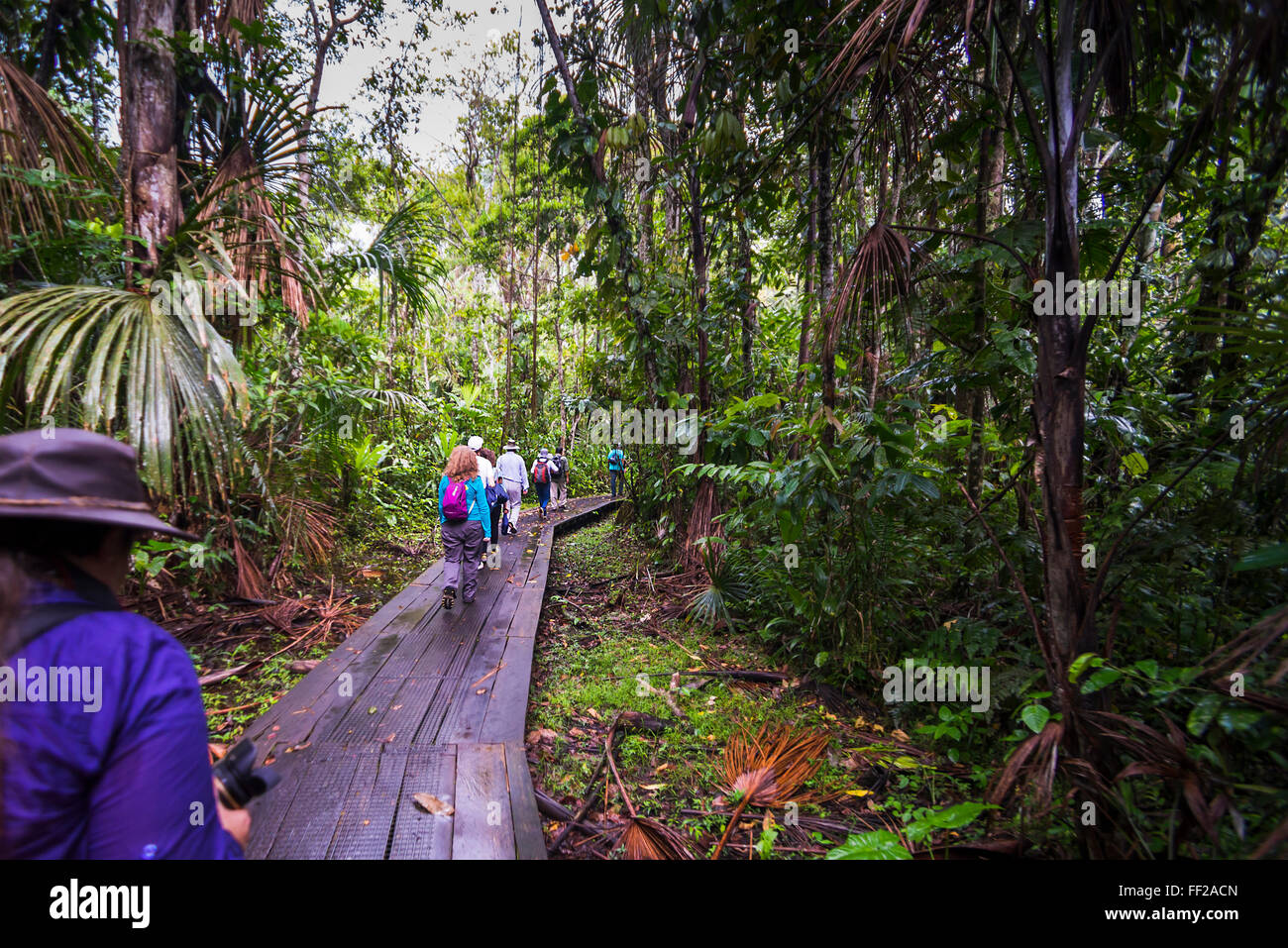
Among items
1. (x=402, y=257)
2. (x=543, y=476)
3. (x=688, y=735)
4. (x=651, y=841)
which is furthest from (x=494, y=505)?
(x=651, y=841)

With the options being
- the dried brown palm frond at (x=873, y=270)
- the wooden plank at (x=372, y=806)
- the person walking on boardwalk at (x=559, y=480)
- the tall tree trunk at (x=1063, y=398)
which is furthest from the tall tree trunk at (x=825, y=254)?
the person walking on boardwalk at (x=559, y=480)

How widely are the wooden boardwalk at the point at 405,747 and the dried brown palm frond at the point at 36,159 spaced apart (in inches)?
125

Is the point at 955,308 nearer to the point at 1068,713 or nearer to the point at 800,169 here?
the point at 800,169

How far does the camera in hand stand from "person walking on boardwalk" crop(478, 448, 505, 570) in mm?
5847

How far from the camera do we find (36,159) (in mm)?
3240

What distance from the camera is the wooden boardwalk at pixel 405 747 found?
7.45 feet

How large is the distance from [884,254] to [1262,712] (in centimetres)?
207

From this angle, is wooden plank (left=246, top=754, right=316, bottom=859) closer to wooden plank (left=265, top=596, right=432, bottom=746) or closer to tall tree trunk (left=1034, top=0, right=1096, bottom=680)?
wooden plank (left=265, top=596, right=432, bottom=746)

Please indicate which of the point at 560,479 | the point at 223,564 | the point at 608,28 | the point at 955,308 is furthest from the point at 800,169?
the point at 560,479

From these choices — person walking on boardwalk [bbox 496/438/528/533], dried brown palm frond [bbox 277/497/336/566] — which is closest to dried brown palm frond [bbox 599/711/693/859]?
dried brown palm frond [bbox 277/497/336/566]

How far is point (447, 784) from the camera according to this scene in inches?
104

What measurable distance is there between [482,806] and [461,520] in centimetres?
314

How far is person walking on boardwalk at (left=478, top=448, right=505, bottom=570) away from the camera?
277 inches

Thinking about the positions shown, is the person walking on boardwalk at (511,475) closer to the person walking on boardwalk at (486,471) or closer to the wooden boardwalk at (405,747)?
the person walking on boardwalk at (486,471)
